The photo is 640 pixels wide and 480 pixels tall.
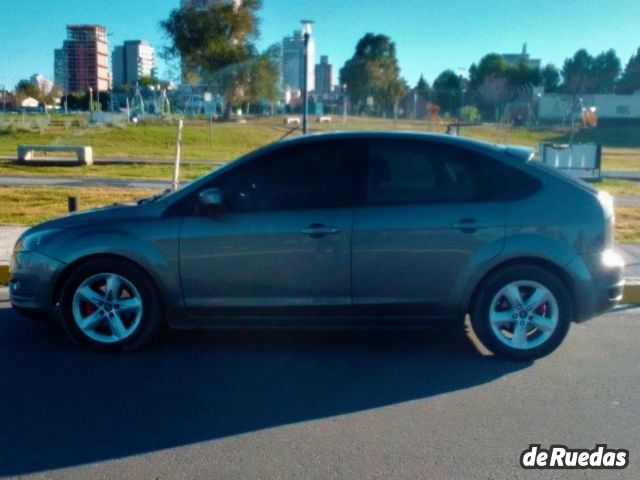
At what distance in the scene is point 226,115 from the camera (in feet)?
155

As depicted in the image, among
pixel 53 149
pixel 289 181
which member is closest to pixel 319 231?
pixel 289 181

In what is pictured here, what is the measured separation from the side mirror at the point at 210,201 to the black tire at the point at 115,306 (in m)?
0.68

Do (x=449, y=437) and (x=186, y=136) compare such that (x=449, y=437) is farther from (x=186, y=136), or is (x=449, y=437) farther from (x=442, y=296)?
(x=186, y=136)

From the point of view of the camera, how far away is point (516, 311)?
588 cm

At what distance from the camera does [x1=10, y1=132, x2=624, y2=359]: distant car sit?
5.78 m

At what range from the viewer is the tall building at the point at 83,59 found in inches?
2189

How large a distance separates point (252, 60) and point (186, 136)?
5.21 meters

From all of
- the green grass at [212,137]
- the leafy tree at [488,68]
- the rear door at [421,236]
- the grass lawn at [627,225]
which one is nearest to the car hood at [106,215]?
the rear door at [421,236]

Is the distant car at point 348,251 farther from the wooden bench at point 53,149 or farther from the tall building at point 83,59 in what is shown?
the tall building at point 83,59

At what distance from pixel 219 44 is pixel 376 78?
8.31 m

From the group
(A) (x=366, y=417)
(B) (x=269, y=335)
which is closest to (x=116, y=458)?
(A) (x=366, y=417)

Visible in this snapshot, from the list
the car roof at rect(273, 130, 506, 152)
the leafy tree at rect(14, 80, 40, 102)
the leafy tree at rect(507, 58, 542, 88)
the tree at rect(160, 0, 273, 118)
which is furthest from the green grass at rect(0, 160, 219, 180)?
the leafy tree at rect(14, 80, 40, 102)

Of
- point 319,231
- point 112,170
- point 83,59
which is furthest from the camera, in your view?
point 83,59

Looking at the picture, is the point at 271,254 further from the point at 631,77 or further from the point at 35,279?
the point at 631,77
